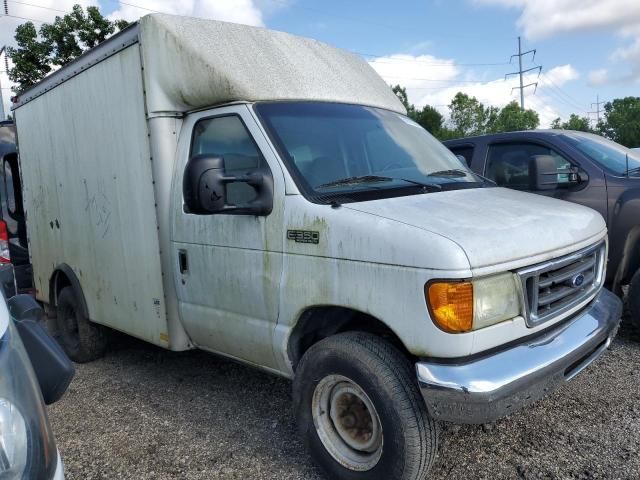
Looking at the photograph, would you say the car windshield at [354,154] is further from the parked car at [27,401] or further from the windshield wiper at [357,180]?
the parked car at [27,401]

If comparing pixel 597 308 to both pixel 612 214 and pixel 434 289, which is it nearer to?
pixel 434 289

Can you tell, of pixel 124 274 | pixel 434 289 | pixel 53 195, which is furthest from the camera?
pixel 53 195

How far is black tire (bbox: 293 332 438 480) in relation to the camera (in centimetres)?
268

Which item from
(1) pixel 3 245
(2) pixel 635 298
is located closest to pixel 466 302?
(2) pixel 635 298

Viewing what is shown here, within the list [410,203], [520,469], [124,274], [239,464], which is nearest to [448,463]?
[520,469]

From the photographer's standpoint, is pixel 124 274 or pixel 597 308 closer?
pixel 597 308

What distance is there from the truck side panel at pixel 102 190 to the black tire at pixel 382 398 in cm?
160

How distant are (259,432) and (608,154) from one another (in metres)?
4.24

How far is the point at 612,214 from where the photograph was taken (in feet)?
16.6

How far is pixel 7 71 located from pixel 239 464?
18728 millimetres

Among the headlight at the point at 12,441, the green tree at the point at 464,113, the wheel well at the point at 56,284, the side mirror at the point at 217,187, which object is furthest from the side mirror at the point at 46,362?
the green tree at the point at 464,113

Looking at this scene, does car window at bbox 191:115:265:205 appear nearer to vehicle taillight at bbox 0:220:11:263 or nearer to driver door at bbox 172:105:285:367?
driver door at bbox 172:105:285:367

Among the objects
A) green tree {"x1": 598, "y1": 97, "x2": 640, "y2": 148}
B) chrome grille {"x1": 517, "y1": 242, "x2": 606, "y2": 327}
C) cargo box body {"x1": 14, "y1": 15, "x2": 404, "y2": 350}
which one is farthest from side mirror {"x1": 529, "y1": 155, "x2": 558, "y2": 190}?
green tree {"x1": 598, "y1": 97, "x2": 640, "y2": 148}

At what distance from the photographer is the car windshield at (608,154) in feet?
17.5
